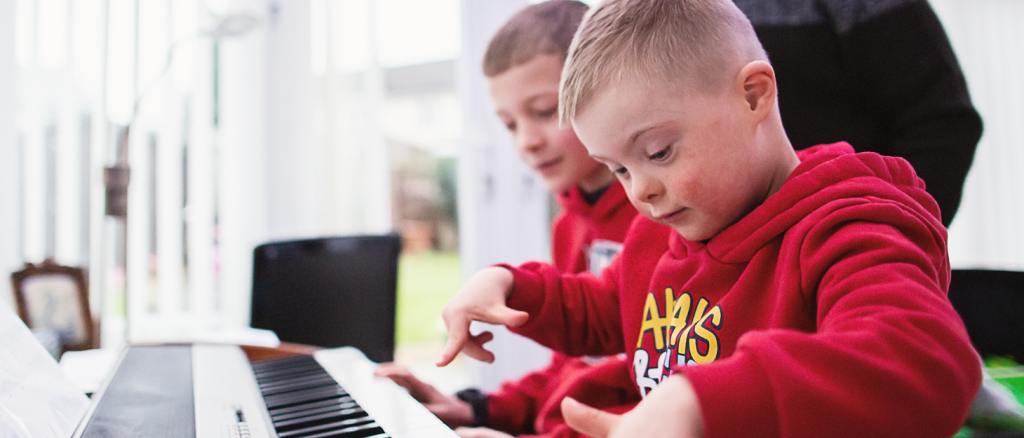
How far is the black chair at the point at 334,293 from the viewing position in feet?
5.46

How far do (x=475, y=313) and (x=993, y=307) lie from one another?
81cm

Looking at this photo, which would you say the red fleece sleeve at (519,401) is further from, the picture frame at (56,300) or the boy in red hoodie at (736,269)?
the picture frame at (56,300)

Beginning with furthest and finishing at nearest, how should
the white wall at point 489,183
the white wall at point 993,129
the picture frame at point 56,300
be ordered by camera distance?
the white wall at point 993,129 < the white wall at point 489,183 < the picture frame at point 56,300

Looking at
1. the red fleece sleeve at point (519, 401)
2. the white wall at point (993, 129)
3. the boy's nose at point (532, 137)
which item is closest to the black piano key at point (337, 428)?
the red fleece sleeve at point (519, 401)

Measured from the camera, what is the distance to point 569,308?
0.81 metres

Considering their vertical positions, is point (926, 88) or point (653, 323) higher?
point (926, 88)

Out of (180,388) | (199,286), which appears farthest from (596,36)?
(199,286)

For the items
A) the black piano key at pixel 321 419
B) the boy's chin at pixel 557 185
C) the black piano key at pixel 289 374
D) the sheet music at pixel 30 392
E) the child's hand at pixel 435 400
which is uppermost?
the boy's chin at pixel 557 185

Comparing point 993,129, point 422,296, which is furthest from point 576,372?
point 422,296

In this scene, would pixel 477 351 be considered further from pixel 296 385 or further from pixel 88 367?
pixel 88 367

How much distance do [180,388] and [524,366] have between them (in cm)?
180

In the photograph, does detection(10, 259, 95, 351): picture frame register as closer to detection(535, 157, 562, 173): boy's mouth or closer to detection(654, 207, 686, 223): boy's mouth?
detection(535, 157, 562, 173): boy's mouth

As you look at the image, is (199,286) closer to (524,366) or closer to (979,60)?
(524,366)

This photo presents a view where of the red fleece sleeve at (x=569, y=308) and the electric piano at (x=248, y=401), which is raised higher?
the red fleece sleeve at (x=569, y=308)
